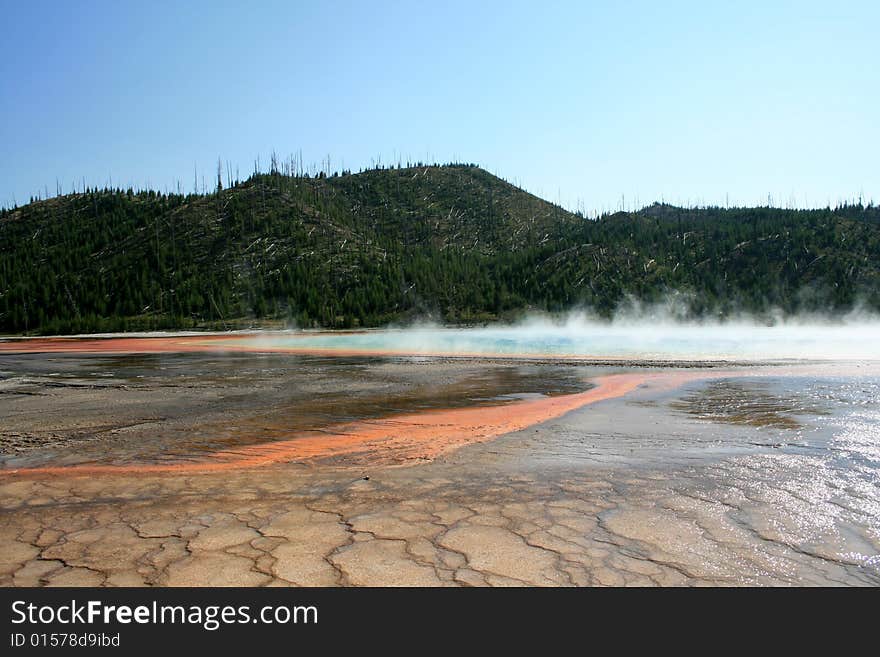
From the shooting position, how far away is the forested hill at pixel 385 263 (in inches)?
3346

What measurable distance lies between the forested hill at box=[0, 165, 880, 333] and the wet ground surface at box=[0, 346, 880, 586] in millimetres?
73781

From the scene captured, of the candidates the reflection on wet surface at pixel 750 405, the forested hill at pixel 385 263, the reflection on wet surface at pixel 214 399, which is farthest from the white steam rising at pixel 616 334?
the reflection on wet surface at pixel 750 405

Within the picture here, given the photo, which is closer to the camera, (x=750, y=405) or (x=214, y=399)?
(x=750, y=405)

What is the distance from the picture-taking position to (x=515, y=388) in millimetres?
17953

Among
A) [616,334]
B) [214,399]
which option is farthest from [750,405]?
[616,334]

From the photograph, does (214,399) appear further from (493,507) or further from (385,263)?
(385,263)

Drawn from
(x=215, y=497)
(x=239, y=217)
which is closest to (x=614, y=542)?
(x=215, y=497)

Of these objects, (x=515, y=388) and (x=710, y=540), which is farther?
(x=515, y=388)

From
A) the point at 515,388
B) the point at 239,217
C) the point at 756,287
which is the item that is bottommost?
the point at 515,388

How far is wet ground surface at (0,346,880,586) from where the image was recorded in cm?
471

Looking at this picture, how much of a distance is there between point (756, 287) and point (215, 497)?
288 ft

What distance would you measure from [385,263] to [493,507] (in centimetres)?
10237

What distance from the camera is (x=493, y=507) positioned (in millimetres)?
6348

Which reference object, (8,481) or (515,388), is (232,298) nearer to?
(515,388)
